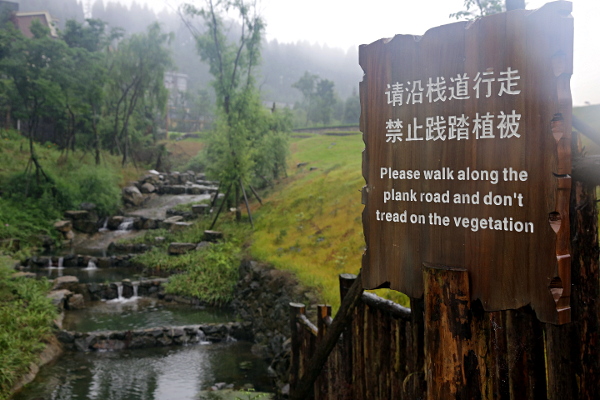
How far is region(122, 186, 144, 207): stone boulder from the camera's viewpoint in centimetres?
3145

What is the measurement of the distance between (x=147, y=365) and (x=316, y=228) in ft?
24.7

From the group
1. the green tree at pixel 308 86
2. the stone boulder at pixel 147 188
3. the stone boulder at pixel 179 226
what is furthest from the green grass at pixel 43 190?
the green tree at pixel 308 86

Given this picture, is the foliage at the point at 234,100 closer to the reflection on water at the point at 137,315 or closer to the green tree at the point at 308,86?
the reflection on water at the point at 137,315

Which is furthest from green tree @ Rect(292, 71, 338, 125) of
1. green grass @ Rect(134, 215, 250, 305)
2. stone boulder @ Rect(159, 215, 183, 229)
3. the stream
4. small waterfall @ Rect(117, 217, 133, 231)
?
the stream

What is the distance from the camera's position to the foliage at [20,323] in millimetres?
10109

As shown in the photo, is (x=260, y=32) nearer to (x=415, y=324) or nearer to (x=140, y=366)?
(x=140, y=366)

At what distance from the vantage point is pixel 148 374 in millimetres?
11273

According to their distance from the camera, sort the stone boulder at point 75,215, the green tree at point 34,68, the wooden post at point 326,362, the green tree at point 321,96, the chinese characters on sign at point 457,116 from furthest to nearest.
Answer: the green tree at point 321,96 → the stone boulder at point 75,215 → the green tree at point 34,68 → the wooden post at point 326,362 → the chinese characters on sign at point 457,116

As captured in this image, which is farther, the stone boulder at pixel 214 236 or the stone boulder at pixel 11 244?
the stone boulder at pixel 214 236

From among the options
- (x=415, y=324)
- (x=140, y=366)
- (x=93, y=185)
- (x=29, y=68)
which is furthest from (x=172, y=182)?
(x=415, y=324)

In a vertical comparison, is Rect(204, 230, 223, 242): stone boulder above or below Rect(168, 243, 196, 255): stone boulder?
above

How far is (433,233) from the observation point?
3027 mm

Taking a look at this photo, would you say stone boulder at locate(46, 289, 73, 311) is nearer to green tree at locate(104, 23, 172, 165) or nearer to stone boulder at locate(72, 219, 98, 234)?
stone boulder at locate(72, 219, 98, 234)

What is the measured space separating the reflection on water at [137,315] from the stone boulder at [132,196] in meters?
15.4
